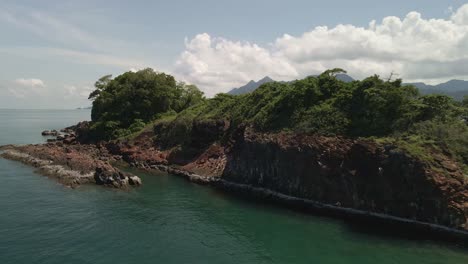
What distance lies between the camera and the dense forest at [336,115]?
134 feet

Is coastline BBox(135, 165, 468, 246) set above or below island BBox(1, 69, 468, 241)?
below

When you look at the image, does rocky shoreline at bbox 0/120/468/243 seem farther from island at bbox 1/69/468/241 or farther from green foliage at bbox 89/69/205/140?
green foliage at bbox 89/69/205/140

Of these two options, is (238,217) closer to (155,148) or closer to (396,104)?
(396,104)

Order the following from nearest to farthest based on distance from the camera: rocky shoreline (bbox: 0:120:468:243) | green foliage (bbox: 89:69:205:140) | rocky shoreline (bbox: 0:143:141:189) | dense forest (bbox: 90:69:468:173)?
1. rocky shoreline (bbox: 0:120:468:243)
2. dense forest (bbox: 90:69:468:173)
3. rocky shoreline (bbox: 0:143:141:189)
4. green foliage (bbox: 89:69:205:140)

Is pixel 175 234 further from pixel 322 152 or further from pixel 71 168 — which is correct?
pixel 71 168

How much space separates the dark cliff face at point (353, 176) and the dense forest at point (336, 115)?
2.10m

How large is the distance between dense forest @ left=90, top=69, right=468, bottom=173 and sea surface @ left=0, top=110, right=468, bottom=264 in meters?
11.9

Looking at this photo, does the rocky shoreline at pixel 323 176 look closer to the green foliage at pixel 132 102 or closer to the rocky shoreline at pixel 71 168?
the rocky shoreline at pixel 71 168

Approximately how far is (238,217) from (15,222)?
2272 cm

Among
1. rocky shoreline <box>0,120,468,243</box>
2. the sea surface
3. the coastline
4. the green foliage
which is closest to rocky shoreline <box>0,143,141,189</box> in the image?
rocky shoreline <box>0,120,468,243</box>

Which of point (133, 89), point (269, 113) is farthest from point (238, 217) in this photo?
point (133, 89)

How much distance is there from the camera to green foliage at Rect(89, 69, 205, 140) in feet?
281

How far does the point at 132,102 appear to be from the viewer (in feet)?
294

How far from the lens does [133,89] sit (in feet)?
296
